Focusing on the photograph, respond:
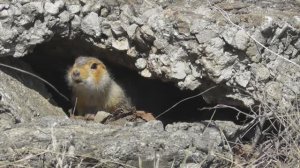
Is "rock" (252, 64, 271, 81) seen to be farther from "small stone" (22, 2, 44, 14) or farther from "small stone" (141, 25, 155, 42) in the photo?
"small stone" (22, 2, 44, 14)

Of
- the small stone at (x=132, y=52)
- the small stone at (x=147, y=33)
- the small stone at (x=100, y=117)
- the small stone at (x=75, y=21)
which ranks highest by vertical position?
the small stone at (x=75, y=21)

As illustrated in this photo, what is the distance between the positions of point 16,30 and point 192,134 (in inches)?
62.6

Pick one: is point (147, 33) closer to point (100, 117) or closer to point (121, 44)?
point (121, 44)

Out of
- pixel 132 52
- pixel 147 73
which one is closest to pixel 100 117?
pixel 147 73

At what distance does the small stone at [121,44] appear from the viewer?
519 centimetres

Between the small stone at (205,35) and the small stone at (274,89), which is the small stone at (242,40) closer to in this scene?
the small stone at (205,35)

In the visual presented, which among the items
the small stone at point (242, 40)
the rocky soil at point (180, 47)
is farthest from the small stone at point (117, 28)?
the small stone at point (242, 40)

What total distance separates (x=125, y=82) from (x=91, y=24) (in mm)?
1590

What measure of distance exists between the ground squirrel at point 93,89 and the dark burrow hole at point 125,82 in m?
0.11

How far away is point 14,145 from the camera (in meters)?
4.01

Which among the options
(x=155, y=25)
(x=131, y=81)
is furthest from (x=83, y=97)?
(x=155, y=25)

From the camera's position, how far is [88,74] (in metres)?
5.98

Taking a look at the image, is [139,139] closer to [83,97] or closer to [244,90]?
[244,90]

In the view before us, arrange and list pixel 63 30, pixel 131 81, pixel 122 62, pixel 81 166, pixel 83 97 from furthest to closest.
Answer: pixel 131 81 → pixel 83 97 → pixel 122 62 → pixel 63 30 → pixel 81 166
